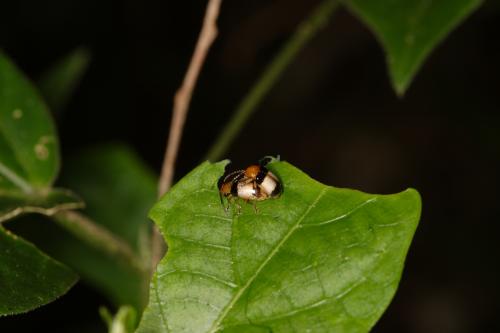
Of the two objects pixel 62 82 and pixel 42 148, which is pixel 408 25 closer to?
pixel 42 148

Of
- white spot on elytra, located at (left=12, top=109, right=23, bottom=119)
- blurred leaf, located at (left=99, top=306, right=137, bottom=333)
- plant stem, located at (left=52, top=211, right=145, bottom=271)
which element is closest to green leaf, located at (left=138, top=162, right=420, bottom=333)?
blurred leaf, located at (left=99, top=306, right=137, bottom=333)

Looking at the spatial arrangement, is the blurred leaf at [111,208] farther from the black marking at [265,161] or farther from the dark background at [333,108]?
the black marking at [265,161]

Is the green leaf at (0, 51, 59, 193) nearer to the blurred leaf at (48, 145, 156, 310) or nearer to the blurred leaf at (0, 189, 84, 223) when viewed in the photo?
the blurred leaf at (0, 189, 84, 223)

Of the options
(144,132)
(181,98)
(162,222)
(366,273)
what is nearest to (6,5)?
(144,132)

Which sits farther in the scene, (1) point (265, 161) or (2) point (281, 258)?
(1) point (265, 161)

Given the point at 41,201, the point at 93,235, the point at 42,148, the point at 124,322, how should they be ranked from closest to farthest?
the point at 124,322 → the point at 41,201 → the point at 93,235 → the point at 42,148

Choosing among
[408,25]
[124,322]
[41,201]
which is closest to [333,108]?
[408,25]

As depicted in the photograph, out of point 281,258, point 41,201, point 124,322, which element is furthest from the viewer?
point 41,201
